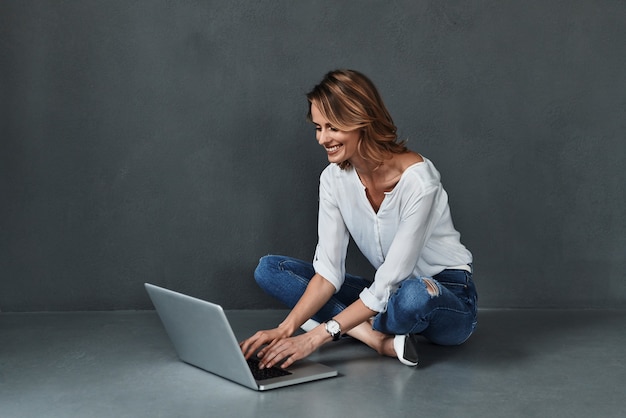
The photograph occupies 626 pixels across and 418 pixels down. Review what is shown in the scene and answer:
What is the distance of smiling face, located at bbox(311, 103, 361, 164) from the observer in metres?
2.45

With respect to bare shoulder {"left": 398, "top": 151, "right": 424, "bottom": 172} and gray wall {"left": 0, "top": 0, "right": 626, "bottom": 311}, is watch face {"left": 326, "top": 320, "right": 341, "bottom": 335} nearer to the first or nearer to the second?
bare shoulder {"left": 398, "top": 151, "right": 424, "bottom": 172}

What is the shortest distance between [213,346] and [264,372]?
0.17 metres

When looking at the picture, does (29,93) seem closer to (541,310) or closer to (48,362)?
(48,362)

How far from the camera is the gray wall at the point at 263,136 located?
3.33 m

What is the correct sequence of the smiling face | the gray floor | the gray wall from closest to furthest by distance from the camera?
1. the gray floor
2. the smiling face
3. the gray wall

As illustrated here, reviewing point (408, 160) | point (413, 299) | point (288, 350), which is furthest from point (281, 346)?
point (408, 160)

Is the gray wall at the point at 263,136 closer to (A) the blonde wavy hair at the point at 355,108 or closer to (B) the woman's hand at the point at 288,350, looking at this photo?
(A) the blonde wavy hair at the point at 355,108

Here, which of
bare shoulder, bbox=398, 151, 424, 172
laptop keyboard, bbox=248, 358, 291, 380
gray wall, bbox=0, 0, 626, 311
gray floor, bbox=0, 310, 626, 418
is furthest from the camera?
gray wall, bbox=0, 0, 626, 311

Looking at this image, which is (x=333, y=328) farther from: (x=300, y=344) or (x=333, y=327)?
(x=300, y=344)

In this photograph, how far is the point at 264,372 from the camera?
2.38m

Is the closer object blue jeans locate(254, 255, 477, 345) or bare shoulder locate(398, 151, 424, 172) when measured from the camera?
blue jeans locate(254, 255, 477, 345)

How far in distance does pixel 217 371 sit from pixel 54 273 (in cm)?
125

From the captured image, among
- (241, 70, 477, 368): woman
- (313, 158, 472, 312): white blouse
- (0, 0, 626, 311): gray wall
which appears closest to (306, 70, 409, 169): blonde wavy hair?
(241, 70, 477, 368): woman

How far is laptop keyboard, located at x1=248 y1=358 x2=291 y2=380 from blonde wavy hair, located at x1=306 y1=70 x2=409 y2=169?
69 cm
